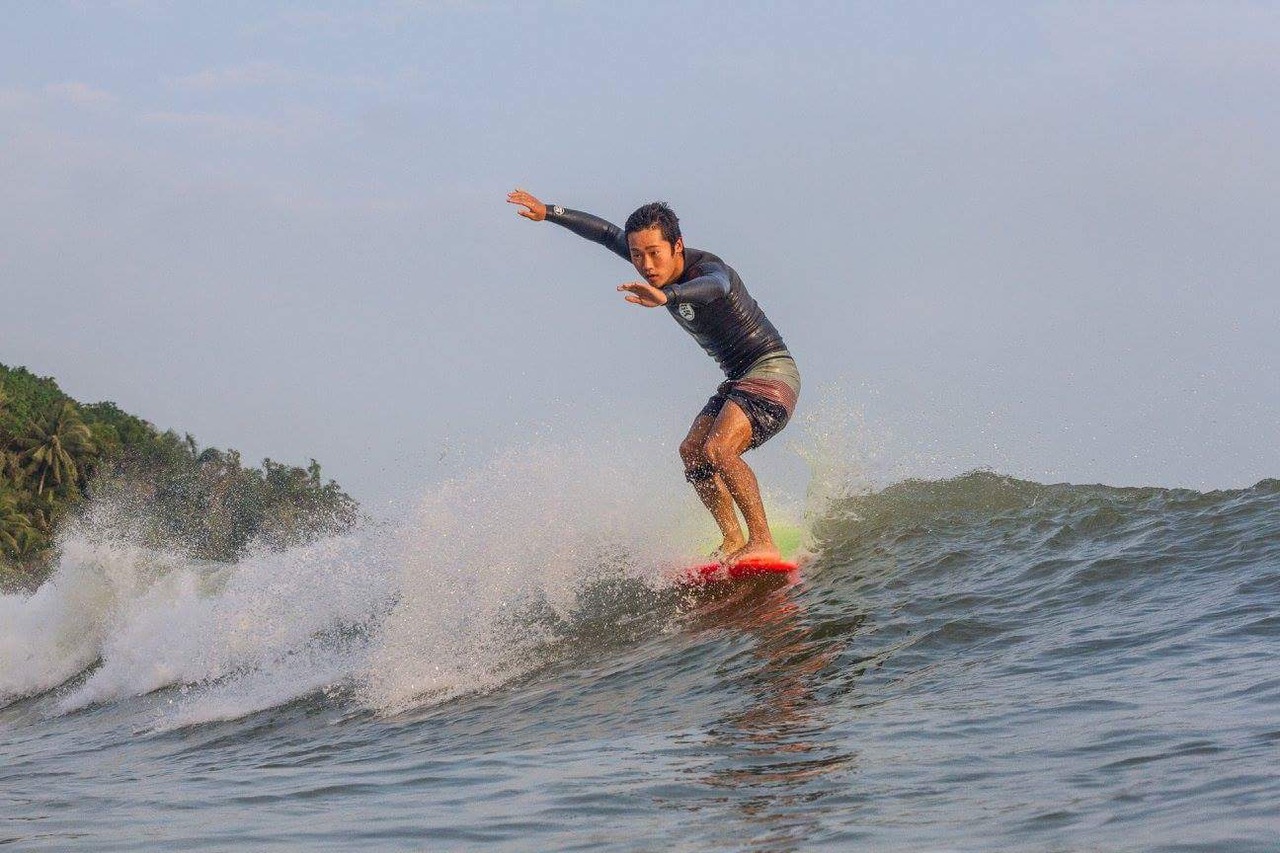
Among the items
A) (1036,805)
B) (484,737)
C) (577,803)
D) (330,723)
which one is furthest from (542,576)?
(1036,805)

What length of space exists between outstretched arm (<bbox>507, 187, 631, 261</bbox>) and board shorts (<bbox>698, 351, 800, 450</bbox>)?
113cm

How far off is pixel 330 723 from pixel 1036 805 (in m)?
4.56

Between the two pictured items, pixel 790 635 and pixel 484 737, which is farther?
pixel 790 635

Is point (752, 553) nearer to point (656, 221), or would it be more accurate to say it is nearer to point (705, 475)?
point (705, 475)

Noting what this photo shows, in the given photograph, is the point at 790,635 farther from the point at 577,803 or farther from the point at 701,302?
the point at 577,803

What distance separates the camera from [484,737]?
6137 millimetres

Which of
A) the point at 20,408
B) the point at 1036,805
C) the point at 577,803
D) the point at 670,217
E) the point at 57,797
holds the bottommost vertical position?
the point at 1036,805

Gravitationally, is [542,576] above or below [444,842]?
above

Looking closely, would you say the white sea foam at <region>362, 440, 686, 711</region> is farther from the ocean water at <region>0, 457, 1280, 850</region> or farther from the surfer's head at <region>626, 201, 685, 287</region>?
the surfer's head at <region>626, 201, 685, 287</region>

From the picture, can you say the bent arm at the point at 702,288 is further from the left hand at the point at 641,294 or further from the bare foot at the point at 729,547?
the bare foot at the point at 729,547

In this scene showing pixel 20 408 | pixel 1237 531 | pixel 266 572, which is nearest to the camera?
pixel 1237 531

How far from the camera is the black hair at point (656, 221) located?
807 centimetres

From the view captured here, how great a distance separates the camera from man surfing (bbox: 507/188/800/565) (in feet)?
26.7

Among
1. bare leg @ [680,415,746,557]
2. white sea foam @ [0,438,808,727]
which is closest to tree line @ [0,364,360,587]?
white sea foam @ [0,438,808,727]
